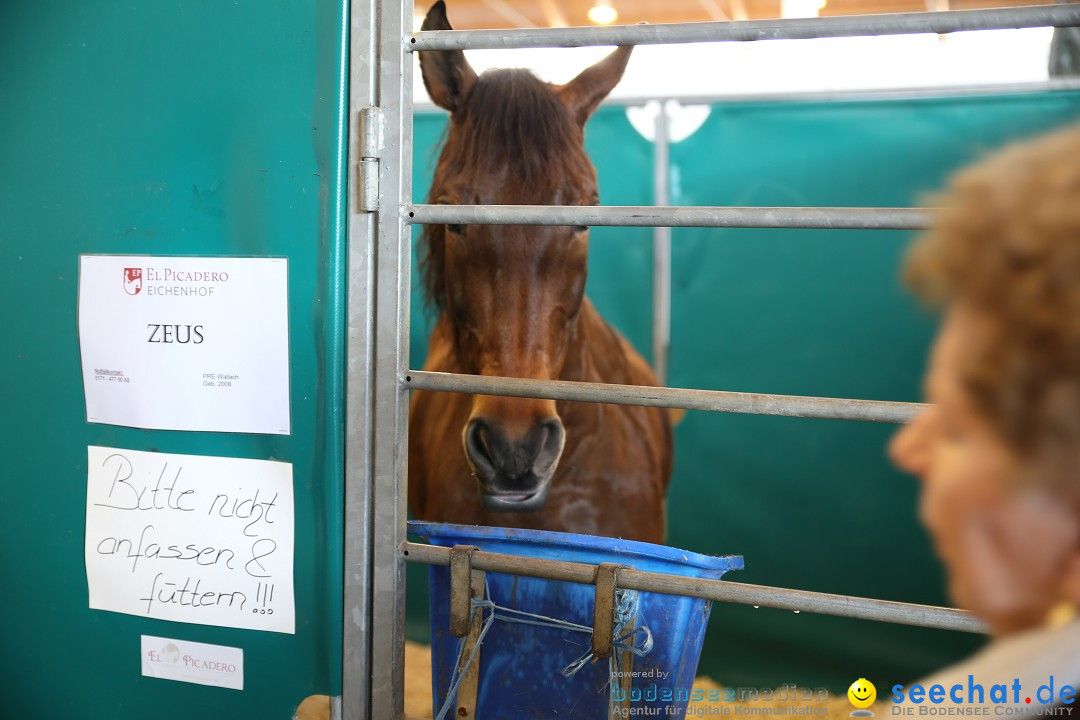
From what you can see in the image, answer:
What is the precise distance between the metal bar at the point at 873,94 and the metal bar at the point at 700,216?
1.50 metres

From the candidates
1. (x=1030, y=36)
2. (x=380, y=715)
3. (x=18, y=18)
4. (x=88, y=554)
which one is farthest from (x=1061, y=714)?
(x=1030, y=36)

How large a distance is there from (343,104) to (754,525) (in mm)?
2099

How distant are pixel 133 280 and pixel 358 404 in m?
0.40

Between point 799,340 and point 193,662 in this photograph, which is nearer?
point 193,662

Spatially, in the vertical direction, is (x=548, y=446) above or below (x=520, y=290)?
below

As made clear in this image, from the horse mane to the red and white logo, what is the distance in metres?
0.54

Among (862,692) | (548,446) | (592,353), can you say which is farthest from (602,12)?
(862,692)

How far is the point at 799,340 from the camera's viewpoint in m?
2.75

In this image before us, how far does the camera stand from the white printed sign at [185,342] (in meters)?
1.20

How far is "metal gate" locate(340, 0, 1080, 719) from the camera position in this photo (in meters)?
0.99

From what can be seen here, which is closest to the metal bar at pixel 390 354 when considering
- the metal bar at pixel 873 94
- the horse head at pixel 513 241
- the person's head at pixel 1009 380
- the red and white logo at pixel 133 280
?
the horse head at pixel 513 241

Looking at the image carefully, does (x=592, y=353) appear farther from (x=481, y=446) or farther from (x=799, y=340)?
(x=799, y=340)

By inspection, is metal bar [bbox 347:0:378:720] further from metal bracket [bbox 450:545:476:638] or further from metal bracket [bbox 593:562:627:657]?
metal bracket [bbox 593:562:627:657]

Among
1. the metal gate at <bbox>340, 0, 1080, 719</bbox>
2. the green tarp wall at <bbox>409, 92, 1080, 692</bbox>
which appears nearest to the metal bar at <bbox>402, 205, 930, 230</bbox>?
the metal gate at <bbox>340, 0, 1080, 719</bbox>
